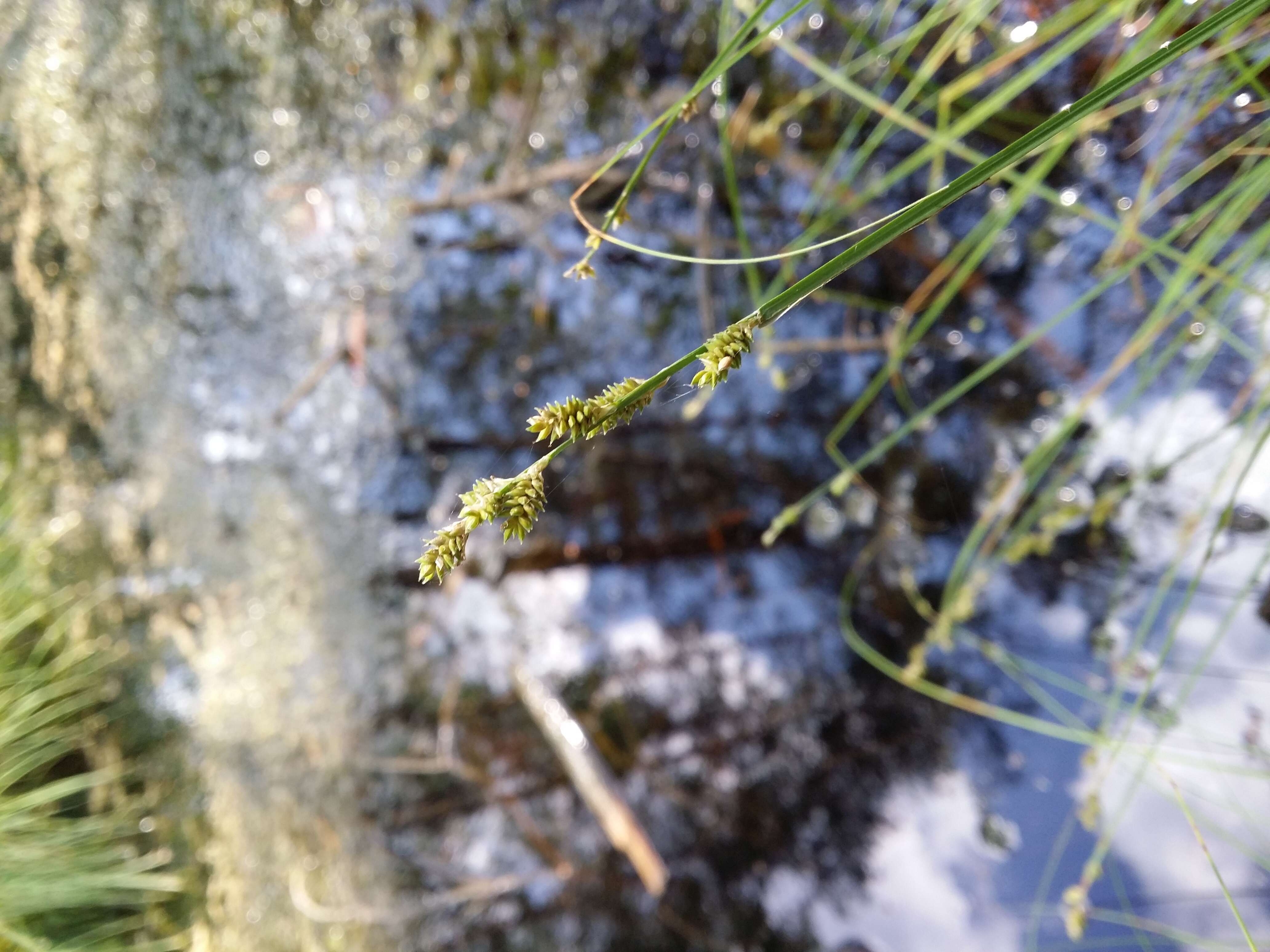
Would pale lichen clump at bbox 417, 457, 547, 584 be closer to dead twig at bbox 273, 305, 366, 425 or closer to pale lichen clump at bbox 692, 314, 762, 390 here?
pale lichen clump at bbox 692, 314, 762, 390

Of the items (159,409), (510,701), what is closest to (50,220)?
(159,409)

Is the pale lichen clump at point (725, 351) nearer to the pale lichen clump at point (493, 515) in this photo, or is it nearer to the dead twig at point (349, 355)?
the pale lichen clump at point (493, 515)

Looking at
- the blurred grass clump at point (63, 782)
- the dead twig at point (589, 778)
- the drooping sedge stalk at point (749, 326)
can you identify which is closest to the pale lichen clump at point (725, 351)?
the drooping sedge stalk at point (749, 326)

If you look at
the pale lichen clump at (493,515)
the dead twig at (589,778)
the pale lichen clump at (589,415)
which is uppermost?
the pale lichen clump at (589,415)

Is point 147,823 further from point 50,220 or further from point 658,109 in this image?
point 658,109

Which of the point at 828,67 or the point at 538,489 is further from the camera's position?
the point at 828,67

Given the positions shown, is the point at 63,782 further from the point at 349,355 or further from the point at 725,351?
the point at 725,351

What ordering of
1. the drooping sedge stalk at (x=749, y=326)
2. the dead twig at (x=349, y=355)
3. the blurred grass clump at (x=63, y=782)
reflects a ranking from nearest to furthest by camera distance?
the drooping sedge stalk at (x=749, y=326) < the blurred grass clump at (x=63, y=782) < the dead twig at (x=349, y=355)
